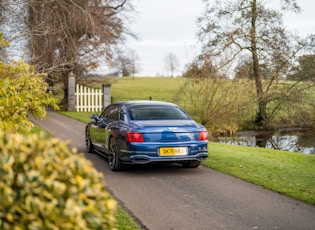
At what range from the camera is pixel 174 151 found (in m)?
8.45

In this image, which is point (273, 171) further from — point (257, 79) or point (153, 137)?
point (257, 79)

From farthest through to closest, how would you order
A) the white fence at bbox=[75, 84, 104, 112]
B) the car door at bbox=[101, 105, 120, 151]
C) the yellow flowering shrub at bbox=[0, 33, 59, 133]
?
the white fence at bbox=[75, 84, 104, 112] → the car door at bbox=[101, 105, 120, 151] → the yellow flowering shrub at bbox=[0, 33, 59, 133]

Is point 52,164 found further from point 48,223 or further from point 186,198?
point 186,198

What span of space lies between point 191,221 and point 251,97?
62.4 feet

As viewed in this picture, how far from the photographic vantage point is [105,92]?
3020 cm

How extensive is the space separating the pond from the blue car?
34.3ft

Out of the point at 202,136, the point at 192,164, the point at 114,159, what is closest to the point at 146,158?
the point at 114,159

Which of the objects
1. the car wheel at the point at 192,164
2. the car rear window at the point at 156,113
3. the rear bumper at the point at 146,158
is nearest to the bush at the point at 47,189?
the rear bumper at the point at 146,158

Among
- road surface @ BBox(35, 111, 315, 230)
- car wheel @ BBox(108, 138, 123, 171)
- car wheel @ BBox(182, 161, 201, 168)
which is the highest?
car wheel @ BBox(108, 138, 123, 171)

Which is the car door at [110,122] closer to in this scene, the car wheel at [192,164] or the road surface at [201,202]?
the road surface at [201,202]

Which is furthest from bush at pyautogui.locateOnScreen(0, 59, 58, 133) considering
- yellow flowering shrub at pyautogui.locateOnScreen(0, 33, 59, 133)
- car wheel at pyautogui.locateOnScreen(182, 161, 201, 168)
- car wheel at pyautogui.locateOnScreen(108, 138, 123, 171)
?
car wheel at pyautogui.locateOnScreen(182, 161, 201, 168)

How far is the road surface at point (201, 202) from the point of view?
5.53 metres

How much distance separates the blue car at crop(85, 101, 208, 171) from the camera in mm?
8367

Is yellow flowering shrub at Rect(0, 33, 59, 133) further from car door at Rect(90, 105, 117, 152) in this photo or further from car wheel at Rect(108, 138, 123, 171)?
car door at Rect(90, 105, 117, 152)
